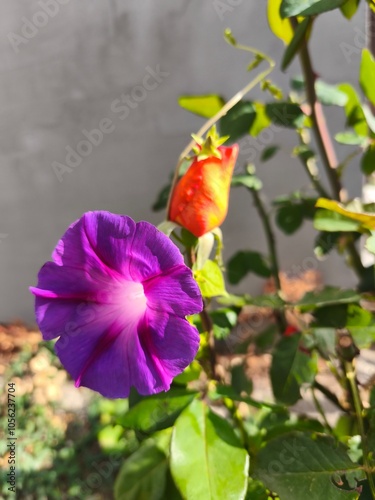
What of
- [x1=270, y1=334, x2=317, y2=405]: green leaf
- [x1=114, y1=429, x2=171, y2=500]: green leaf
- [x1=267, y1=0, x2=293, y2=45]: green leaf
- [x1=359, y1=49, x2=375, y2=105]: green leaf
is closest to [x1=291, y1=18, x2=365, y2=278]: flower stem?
[x1=267, y1=0, x2=293, y2=45]: green leaf

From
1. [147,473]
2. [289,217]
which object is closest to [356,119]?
[289,217]

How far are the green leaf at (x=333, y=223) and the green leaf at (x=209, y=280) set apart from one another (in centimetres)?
14

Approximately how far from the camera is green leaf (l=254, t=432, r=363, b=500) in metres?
0.55

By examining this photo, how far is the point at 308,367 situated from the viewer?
0.69 meters

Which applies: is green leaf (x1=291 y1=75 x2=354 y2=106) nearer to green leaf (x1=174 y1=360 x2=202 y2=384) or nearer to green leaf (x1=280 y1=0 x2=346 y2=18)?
green leaf (x1=280 y1=0 x2=346 y2=18)

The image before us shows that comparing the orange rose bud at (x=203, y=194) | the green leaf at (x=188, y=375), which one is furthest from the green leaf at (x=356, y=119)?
the green leaf at (x=188, y=375)

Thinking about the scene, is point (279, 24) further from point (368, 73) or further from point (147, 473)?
point (147, 473)

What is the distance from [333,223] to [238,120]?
0.82 ft

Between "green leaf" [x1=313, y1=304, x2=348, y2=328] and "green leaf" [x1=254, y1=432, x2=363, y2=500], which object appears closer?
"green leaf" [x1=254, y1=432, x2=363, y2=500]

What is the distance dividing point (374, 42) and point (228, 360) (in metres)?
0.95

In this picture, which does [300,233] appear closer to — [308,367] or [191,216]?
[308,367]

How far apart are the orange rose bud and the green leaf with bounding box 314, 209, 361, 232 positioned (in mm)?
133

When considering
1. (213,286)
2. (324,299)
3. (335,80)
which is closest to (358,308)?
(324,299)

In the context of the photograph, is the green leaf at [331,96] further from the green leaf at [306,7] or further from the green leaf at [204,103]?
the green leaf at [306,7]
